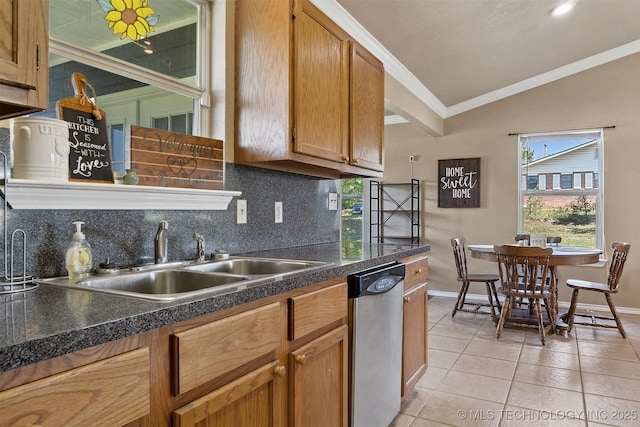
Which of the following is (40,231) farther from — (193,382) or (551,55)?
(551,55)

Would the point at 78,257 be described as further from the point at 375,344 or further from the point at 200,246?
the point at 375,344

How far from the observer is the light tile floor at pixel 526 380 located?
2256 millimetres

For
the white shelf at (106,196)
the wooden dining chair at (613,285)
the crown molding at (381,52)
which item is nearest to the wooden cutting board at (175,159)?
the white shelf at (106,196)

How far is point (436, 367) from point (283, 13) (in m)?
Result: 2.50

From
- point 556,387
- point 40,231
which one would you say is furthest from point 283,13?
point 556,387

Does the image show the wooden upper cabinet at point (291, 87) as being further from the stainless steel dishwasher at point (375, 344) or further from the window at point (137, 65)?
the stainless steel dishwasher at point (375, 344)

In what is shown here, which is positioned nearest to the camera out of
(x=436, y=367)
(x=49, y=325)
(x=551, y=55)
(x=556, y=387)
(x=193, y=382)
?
(x=49, y=325)

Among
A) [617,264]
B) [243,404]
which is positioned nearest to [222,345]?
[243,404]

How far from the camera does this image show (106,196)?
1.46m

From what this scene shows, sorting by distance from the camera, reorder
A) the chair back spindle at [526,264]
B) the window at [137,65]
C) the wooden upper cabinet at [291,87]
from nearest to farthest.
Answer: the window at [137,65] < the wooden upper cabinet at [291,87] < the chair back spindle at [526,264]

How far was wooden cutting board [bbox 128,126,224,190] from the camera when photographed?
1.62m

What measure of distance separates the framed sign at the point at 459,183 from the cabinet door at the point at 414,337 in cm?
314

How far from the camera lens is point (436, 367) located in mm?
2984

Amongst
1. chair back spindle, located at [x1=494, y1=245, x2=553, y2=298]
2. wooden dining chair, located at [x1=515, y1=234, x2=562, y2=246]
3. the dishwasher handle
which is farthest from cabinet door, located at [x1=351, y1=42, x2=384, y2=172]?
wooden dining chair, located at [x1=515, y1=234, x2=562, y2=246]
